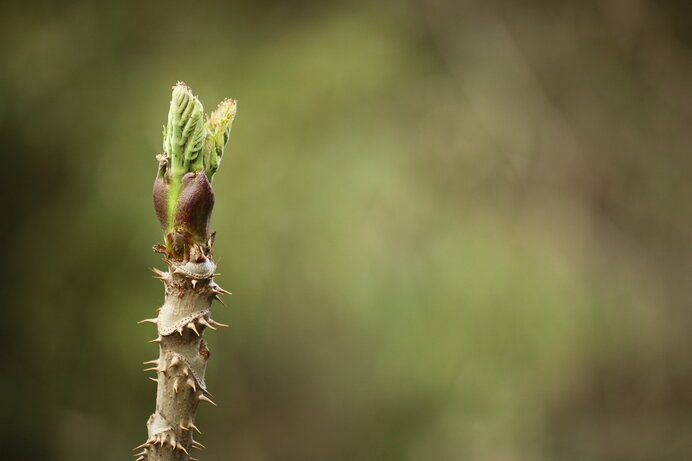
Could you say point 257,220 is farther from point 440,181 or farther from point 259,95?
point 440,181

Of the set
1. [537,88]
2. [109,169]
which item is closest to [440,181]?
[537,88]

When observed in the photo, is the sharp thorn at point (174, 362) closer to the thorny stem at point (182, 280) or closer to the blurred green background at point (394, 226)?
the thorny stem at point (182, 280)

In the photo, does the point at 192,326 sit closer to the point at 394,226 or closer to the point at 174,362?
the point at 174,362

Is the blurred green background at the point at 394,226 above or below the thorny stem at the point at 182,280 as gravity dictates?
above

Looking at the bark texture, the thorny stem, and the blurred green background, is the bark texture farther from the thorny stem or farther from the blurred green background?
the blurred green background

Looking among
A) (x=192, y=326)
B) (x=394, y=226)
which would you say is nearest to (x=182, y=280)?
(x=192, y=326)

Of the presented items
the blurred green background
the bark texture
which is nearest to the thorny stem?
the bark texture

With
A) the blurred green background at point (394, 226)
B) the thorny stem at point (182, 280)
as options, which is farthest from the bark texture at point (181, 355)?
the blurred green background at point (394, 226)
